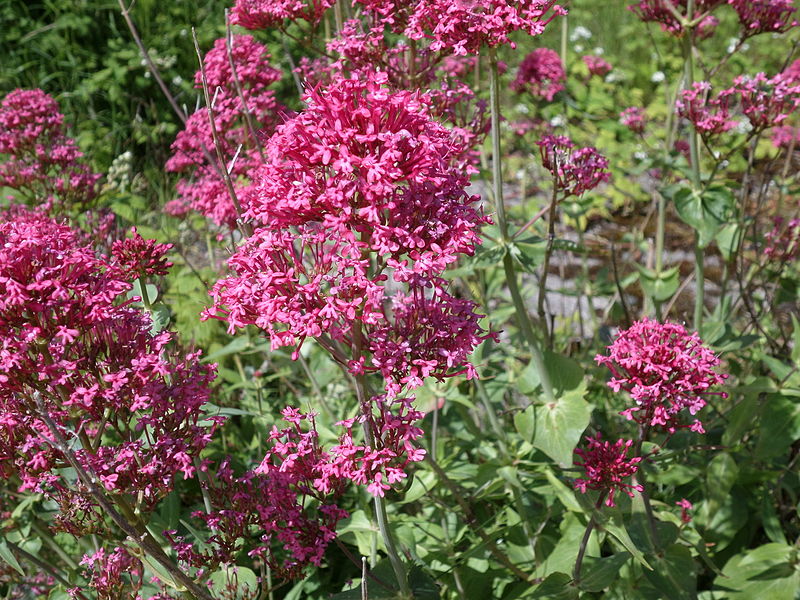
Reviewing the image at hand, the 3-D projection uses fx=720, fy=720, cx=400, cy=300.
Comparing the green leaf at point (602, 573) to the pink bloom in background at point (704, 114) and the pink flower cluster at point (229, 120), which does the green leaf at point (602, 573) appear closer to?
the pink bloom in background at point (704, 114)

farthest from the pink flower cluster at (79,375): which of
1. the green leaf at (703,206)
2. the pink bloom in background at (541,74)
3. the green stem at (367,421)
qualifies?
the pink bloom in background at (541,74)

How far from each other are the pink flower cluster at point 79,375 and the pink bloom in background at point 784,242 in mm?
2722

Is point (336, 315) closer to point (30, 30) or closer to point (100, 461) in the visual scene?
point (100, 461)

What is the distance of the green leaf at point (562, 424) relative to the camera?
7.36ft

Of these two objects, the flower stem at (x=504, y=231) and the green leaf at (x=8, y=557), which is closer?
the green leaf at (x=8, y=557)

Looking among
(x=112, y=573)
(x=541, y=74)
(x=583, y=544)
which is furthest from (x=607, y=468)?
(x=541, y=74)

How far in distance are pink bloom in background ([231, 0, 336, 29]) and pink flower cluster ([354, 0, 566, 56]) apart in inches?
20.8

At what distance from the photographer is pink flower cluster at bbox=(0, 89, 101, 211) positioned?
315 centimetres

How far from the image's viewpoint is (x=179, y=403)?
179cm

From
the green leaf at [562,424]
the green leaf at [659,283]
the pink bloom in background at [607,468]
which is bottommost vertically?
the green leaf at [659,283]

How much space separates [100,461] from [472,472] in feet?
4.70

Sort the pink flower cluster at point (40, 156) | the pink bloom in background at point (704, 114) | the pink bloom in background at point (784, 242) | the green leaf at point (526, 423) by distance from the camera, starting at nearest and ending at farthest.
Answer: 1. the green leaf at point (526, 423)
2. the pink bloom in background at point (704, 114)
3. the pink flower cluster at point (40, 156)
4. the pink bloom in background at point (784, 242)

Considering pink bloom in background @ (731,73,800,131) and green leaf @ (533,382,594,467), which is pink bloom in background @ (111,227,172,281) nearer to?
green leaf @ (533,382,594,467)

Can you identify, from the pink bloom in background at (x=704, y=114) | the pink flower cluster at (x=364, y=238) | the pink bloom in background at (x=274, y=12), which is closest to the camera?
the pink flower cluster at (x=364, y=238)
